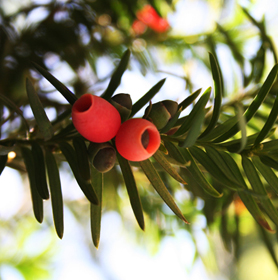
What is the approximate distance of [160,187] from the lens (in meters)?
0.31

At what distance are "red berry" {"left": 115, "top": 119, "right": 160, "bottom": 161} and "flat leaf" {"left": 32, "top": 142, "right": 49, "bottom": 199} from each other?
106 millimetres

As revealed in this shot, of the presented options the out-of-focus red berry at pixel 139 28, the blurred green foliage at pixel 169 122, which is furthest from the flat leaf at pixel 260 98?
the out-of-focus red berry at pixel 139 28

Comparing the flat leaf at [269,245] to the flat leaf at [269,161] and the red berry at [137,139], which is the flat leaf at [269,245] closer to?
the flat leaf at [269,161]

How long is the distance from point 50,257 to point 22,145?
752 mm

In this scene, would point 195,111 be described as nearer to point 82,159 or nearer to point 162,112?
point 162,112

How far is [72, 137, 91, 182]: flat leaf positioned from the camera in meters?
0.27

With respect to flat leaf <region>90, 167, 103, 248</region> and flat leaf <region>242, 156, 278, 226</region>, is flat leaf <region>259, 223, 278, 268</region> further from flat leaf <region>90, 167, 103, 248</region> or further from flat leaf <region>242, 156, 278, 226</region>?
flat leaf <region>90, 167, 103, 248</region>

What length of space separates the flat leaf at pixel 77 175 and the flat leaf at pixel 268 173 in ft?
0.74

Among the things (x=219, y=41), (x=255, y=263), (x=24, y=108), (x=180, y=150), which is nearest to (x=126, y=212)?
(x=24, y=108)

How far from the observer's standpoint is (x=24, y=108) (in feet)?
2.18

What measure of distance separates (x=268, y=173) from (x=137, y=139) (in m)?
0.20

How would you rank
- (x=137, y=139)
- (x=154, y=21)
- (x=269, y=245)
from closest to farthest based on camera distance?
(x=137, y=139), (x=269, y=245), (x=154, y=21)

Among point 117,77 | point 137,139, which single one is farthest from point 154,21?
point 137,139

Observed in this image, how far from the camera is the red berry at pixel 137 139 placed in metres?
0.25
